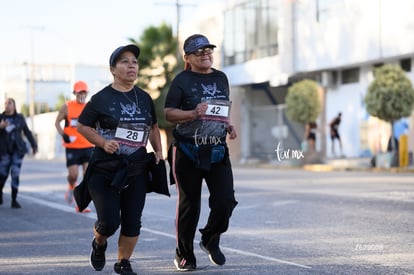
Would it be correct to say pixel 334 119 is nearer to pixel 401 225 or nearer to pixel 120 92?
pixel 401 225

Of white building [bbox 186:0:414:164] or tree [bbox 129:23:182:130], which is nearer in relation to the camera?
white building [bbox 186:0:414:164]

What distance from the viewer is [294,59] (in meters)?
37.9

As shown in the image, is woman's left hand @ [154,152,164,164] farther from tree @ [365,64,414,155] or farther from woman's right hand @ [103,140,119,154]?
tree @ [365,64,414,155]

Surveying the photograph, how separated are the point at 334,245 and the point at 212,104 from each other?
2.41 metres

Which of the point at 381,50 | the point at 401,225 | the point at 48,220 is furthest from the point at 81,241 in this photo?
the point at 381,50

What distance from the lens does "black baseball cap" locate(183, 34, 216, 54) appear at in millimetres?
6848

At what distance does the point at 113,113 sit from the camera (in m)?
6.50

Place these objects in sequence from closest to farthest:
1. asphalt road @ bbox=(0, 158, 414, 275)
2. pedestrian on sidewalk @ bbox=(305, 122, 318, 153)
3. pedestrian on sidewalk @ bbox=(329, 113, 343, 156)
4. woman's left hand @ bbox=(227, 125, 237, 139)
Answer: woman's left hand @ bbox=(227, 125, 237, 139), asphalt road @ bbox=(0, 158, 414, 275), pedestrian on sidewalk @ bbox=(305, 122, 318, 153), pedestrian on sidewalk @ bbox=(329, 113, 343, 156)

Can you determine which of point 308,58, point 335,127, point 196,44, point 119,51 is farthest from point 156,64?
point 119,51

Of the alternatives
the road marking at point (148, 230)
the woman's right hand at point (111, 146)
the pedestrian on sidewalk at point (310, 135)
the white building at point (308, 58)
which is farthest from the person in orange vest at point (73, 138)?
the pedestrian on sidewalk at point (310, 135)

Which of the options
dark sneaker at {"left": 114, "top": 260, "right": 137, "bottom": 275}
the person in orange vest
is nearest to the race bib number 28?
dark sneaker at {"left": 114, "top": 260, "right": 137, "bottom": 275}

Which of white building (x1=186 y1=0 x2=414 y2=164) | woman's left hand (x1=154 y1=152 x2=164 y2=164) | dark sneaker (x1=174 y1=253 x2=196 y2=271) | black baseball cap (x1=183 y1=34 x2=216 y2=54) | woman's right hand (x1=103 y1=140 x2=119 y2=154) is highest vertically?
white building (x1=186 y1=0 x2=414 y2=164)

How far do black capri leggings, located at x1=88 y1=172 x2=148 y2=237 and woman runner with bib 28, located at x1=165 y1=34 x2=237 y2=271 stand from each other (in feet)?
1.53

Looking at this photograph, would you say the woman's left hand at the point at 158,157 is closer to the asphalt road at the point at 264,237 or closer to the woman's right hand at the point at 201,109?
the woman's right hand at the point at 201,109
